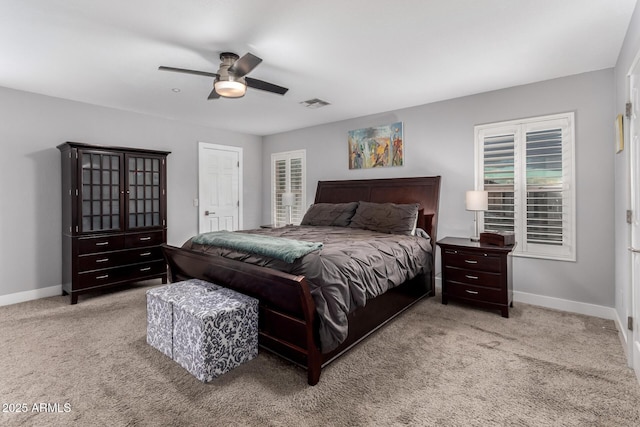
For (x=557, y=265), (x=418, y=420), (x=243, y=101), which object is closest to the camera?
(x=418, y=420)

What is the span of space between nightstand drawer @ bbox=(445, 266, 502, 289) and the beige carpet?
1.37 ft

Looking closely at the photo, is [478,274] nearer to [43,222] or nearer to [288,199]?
[288,199]

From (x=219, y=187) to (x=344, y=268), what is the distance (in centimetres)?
427

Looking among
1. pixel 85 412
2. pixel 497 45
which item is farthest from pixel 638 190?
pixel 85 412

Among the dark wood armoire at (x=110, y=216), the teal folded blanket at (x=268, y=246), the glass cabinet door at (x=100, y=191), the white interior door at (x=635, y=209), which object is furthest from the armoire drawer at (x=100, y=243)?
the white interior door at (x=635, y=209)

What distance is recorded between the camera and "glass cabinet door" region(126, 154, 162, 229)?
444cm

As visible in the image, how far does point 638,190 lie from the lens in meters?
2.13

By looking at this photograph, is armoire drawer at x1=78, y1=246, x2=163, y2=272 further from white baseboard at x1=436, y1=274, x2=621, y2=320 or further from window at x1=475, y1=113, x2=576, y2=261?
white baseboard at x1=436, y1=274, x2=621, y2=320

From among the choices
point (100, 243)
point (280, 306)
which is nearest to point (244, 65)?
point (280, 306)

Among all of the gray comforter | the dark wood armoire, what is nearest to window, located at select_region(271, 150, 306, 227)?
the dark wood armoire

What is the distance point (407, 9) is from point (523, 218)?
2.76m

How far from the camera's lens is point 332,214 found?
4746 millimetres

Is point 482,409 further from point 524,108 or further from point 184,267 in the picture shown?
point 524,108

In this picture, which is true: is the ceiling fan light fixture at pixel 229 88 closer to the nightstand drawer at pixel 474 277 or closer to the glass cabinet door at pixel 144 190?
the glass cabinet door at pixel 144 190
